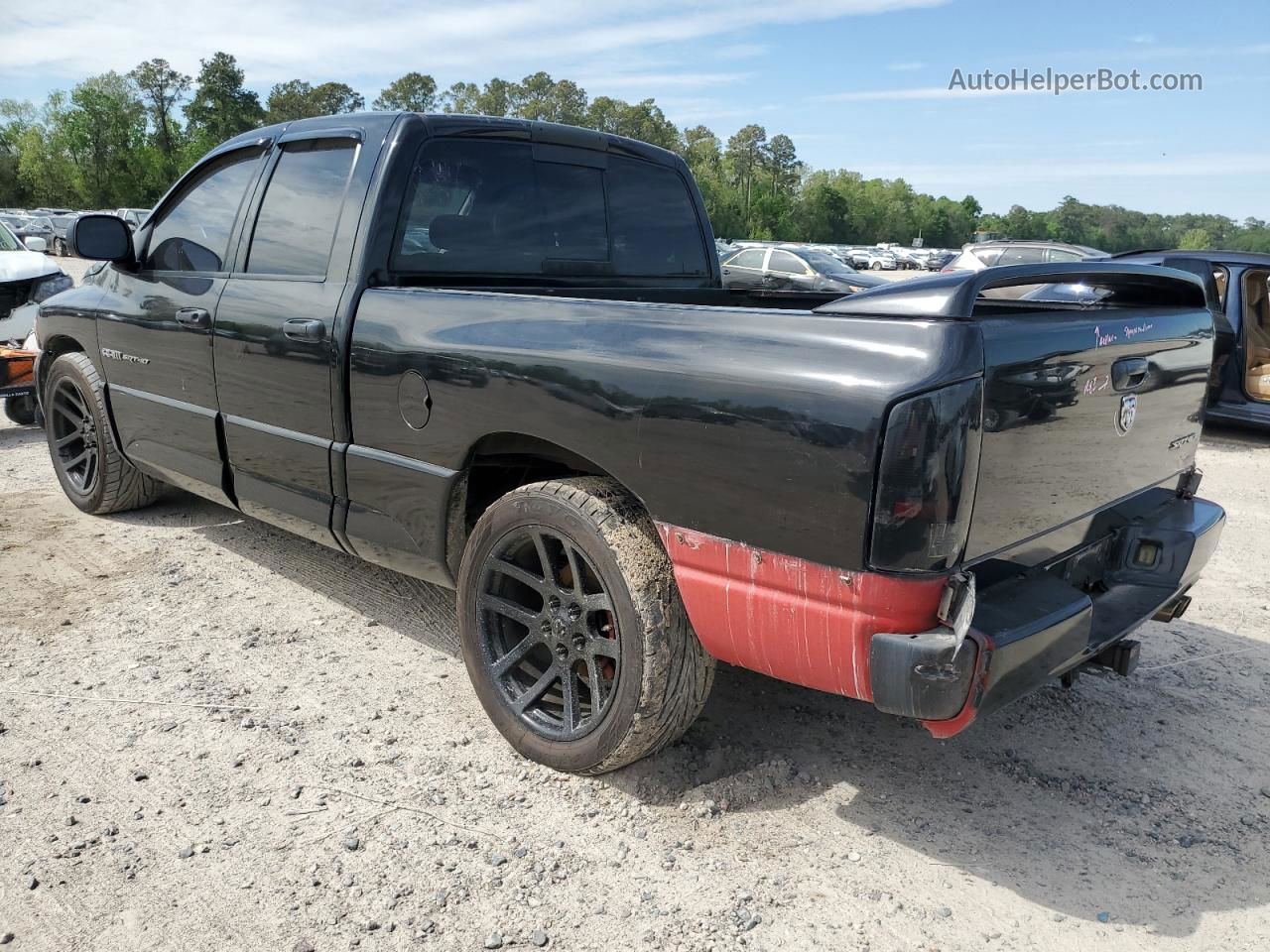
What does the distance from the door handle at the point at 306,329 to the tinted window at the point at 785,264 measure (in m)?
16.2

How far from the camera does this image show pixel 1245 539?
5574 millimetres

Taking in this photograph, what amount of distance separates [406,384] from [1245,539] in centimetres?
500

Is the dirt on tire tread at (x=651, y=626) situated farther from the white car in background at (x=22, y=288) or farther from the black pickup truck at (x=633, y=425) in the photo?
the white car in background at (x=22, y=288)

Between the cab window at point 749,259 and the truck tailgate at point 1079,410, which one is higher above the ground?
the truck tailgate at point 1079,410

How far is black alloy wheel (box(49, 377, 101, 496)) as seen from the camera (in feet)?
16.9

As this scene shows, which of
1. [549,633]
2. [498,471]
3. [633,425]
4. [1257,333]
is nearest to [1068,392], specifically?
[633,425]

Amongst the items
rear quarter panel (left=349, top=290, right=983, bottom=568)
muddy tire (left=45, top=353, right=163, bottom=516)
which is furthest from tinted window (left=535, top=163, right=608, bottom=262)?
muddy tire (left=45, top=353, right=163, bottom=516)

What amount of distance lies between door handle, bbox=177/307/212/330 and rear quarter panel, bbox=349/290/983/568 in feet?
3.77

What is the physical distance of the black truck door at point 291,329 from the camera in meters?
3.42

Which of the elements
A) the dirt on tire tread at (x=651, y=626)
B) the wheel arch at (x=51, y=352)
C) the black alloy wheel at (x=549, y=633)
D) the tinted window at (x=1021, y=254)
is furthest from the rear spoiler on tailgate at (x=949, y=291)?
the tinted window at (x=1021, y=254)

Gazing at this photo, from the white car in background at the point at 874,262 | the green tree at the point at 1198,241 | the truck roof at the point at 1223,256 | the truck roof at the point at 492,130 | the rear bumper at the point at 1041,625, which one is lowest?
the white car in background at the point at 874,262

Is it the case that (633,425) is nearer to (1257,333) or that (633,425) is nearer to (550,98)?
(1257,333)

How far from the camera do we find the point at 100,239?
4.35 metres

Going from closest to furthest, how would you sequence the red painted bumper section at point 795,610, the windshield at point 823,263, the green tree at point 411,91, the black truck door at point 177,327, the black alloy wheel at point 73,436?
the red painted bumper section at point 795,610 < the black truck door at point 177,327 < the black alloy wheel at point 73,436 < the windshield at point 823,263 < the green tree at point 411,91
